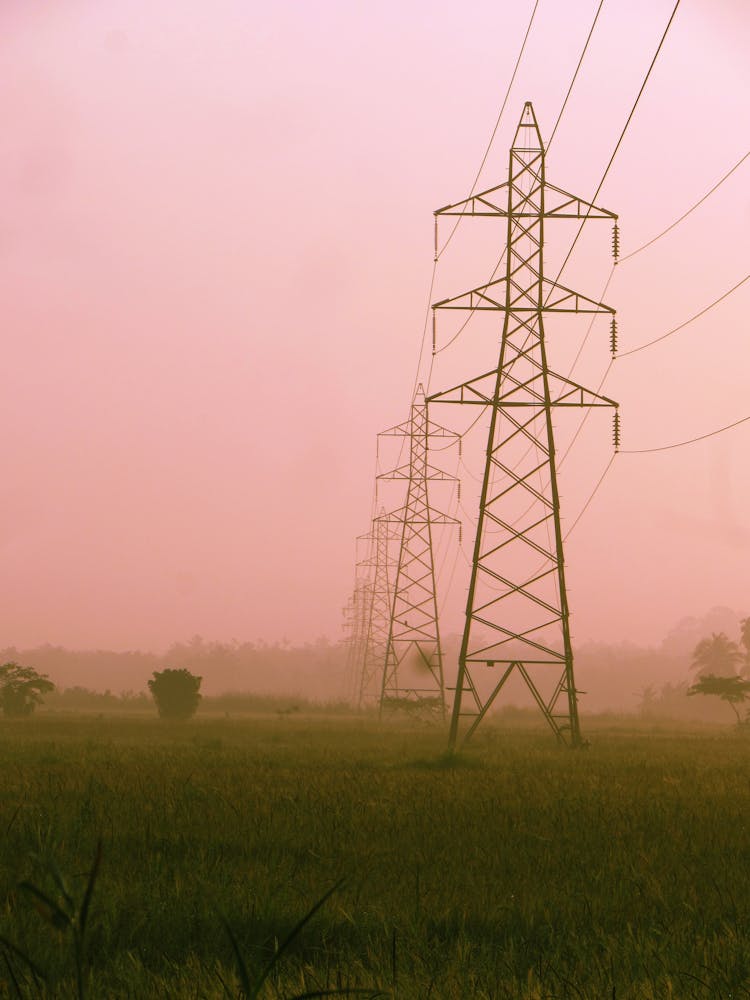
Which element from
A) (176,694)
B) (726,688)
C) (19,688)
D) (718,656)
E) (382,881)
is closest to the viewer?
(382,881)

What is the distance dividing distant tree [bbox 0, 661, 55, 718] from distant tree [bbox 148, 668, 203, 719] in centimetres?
469

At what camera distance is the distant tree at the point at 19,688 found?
47531 mm

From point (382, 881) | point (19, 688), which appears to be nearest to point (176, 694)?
point (19, 688)

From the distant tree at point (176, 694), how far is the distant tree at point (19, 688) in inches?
185

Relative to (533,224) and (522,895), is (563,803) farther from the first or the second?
(533,224)

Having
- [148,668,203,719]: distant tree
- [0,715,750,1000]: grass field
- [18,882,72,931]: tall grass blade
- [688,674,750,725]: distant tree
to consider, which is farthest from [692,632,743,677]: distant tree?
[18,882,72,931]: tall grass blade

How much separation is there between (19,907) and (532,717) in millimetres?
54225

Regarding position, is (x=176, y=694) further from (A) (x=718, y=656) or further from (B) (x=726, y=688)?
(A) (x=718, y=656)

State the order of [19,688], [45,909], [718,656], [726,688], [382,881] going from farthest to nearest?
[718,656] → [726,688] → [19,688] → [382,881] → [45,909]

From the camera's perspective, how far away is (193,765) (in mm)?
17844

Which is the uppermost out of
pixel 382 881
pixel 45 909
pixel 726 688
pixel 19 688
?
pixel 726 688

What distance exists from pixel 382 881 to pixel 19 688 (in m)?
43.2

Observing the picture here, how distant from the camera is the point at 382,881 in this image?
310 inches

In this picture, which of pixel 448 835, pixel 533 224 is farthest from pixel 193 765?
pixel 533 224
